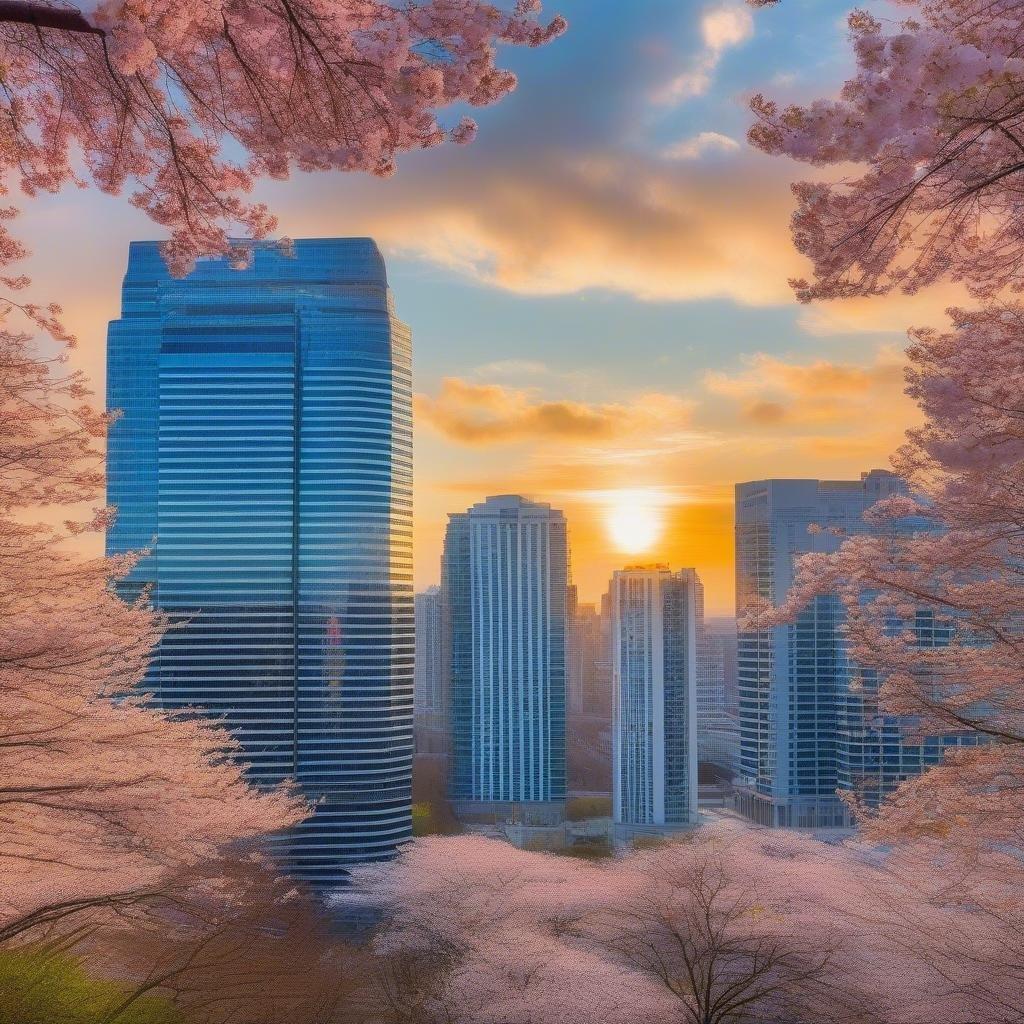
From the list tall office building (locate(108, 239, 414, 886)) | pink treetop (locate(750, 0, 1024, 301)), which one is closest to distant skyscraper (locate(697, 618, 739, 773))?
tall office building (locate(108, 239, 414, 886))

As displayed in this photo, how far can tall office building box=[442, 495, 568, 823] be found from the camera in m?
18.1

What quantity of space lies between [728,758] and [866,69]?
16030 millimetres

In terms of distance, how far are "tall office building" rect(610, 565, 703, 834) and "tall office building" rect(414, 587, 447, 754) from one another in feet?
13.1

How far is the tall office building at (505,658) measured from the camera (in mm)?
18094

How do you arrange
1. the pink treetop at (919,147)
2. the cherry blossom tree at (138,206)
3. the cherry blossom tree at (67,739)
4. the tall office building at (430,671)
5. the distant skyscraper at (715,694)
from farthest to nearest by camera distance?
the tall office building at (430,671)
the distant skyscraper at (715,694)
the cherry blossom tree at (67,739)
the cherry blossom tree at (138,206)
the pink treetop at (919,147)

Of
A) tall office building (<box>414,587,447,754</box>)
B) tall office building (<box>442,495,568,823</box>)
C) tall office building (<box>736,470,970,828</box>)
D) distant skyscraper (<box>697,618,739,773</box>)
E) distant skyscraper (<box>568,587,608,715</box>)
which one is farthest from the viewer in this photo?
distant skyscraper (<box>568,587,608,715</box>)

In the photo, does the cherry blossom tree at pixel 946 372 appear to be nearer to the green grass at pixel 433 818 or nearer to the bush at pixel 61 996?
the bush at pixel 61 996

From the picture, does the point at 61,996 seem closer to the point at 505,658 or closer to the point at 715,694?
the point at 505,658

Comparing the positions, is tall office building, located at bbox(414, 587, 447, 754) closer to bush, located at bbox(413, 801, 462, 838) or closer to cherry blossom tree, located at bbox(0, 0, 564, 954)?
bush, located at bbox(413, 801, 462, 838)

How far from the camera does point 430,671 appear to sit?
1941 cm

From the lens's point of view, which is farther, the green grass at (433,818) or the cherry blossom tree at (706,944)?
the green grass at (433,818)

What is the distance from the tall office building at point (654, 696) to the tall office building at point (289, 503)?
3.87 m

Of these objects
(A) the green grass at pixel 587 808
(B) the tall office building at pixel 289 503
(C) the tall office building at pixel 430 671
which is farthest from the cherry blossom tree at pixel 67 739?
(C) the tall office building at pixel 430 671

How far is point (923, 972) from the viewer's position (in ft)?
9.93
